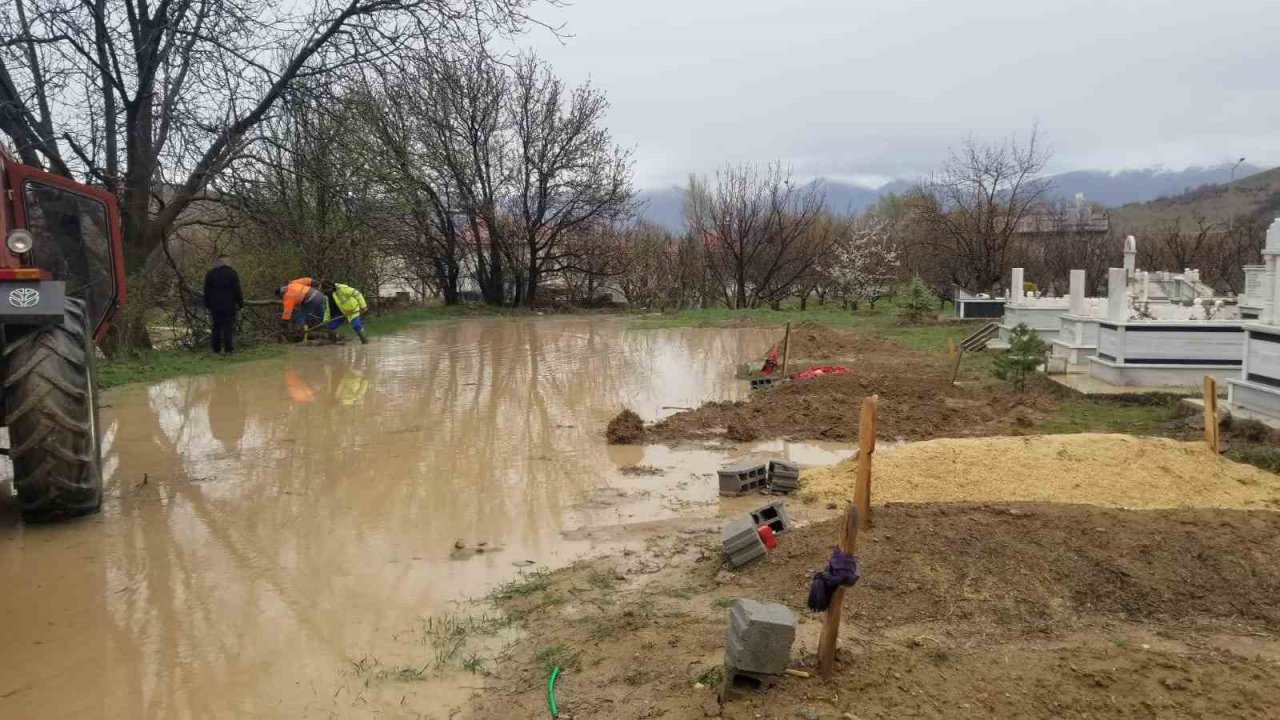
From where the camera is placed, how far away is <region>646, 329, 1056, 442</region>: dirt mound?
938 cm

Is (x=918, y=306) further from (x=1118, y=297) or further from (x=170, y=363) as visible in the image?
(x=170, y=363)

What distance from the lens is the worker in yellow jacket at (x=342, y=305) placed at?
18.8 m

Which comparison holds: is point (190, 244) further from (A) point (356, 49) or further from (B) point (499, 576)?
(B) point (499, 576)

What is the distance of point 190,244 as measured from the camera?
56.9ft

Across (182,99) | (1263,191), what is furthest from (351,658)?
(1263,191)

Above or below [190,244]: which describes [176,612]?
below

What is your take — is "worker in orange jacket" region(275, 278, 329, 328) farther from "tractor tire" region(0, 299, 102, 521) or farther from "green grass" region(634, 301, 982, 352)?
"tractor tire" region(0, 299, 102, 521)

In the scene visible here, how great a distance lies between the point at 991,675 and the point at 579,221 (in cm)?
2852

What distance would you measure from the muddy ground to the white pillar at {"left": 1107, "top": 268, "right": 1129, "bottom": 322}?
308 inches

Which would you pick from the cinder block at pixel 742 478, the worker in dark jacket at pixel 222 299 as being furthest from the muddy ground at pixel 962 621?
the worker in dark jacket at pixel 222 299

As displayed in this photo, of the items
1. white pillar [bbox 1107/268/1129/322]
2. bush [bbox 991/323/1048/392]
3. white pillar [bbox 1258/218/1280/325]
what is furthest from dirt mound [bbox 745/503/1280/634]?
white pillar [bbox 1107/268/1129/322]

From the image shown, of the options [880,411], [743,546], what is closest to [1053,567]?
[743,546]

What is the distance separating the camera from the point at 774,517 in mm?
5570

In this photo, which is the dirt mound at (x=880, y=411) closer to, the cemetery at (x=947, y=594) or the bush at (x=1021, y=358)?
the bush at (x=1021, y=358)
